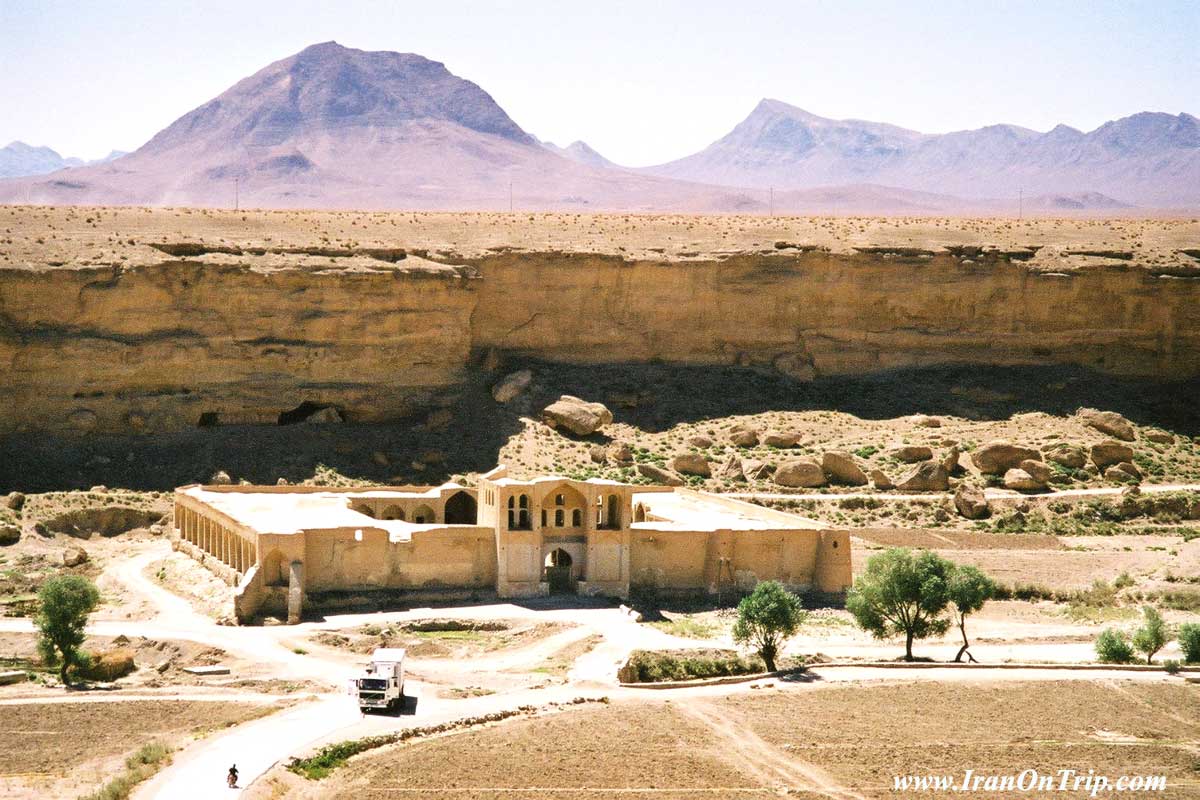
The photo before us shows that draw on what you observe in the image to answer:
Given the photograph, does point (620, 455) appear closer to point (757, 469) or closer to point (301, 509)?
point (757, 469)

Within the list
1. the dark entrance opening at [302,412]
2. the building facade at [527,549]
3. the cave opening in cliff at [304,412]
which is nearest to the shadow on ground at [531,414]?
the cave opening in cliff at [304,412]

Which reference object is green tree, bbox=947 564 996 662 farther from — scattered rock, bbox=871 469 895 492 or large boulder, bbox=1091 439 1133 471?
large boulder, bbox=1091 439 1133 471

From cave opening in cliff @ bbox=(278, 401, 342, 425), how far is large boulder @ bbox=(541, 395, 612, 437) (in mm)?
7733

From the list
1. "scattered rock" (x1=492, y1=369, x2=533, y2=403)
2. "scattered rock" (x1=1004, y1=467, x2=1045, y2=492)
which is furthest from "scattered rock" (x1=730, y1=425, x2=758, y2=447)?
"scattered rock" (x1=1004, y1=467, x2=1045, y2=492)

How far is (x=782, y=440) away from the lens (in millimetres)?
68875

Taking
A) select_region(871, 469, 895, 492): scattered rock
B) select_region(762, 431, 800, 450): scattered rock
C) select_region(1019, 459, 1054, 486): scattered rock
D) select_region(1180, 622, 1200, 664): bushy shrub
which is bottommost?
select_region(1180, 622, 1200, 664): bushy shrub

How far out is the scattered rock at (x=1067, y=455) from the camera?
6775 cm

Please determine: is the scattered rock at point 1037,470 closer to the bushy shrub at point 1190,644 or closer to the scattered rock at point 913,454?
the scattered rock at point 913,454

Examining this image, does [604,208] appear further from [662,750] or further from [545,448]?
[662,750]

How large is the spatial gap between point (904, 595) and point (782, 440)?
79.2 feet

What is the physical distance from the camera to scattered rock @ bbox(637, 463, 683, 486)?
6488 cm

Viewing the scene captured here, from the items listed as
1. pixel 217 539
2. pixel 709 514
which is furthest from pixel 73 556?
pixel 709 514

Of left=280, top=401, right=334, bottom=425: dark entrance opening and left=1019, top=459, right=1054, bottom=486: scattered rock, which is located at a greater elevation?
left=280, top=401, right=334, bottom=425: dark entrance opening

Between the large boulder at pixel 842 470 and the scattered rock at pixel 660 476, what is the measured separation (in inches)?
209
